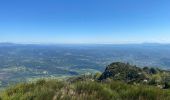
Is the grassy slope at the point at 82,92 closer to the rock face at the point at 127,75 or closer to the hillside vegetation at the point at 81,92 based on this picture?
the hillside vegetation at the point at 81,92

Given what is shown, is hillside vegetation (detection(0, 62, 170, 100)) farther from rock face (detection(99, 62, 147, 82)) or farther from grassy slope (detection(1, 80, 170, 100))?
rock face (detection(99, 62, 147, 82))

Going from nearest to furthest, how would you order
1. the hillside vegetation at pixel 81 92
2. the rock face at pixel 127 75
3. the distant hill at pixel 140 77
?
1. the hillside vegetation at pixel 81 92
2. the distant hill at pixel 140 77
3. the rock face at pixel 127 75

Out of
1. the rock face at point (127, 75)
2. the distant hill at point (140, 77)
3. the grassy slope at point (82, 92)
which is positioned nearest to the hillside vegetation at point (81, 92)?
the grassy slope at point (82, 92)

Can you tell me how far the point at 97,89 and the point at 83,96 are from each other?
831 mm

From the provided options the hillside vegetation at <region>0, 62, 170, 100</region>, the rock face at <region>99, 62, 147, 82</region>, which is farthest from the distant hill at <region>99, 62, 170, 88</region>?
the hillside vegetation at <region>0, 62, 170, 100</region>

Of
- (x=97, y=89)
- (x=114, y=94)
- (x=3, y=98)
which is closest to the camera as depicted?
(x=3, y=98)

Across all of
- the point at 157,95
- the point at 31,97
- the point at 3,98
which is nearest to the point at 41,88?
the point at 31,97

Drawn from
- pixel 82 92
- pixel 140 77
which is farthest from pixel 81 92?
pixel 140 77

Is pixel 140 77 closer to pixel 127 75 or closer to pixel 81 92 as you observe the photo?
pixel 127 75

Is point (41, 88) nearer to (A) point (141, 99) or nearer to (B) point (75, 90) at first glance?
(B) point (75, 90)

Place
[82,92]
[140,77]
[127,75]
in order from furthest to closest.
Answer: [127,75], [140,77], [82,92]

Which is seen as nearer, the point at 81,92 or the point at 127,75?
the point at 81,92

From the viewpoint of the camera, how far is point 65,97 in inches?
255

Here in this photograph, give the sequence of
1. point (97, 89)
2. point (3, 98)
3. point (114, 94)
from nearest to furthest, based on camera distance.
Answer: point (3, 98), point (114, 94), point (97, 89)
